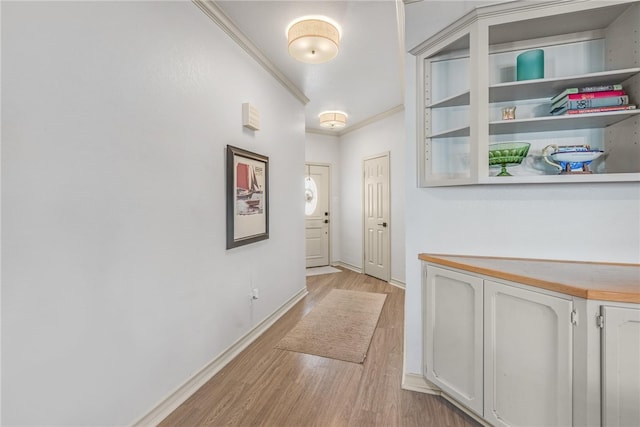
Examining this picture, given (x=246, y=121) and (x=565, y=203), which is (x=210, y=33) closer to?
(x=246, y=121)

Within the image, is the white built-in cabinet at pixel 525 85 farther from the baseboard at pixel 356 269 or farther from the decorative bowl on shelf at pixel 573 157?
the baseboard at pixel 356 269

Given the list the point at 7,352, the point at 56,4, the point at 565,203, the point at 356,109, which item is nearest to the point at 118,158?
the point at 56,4

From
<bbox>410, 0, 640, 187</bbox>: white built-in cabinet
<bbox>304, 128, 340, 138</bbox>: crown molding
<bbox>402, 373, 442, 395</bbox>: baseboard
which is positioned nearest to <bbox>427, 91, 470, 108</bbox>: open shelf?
<bbox>410, 0, 640, 187</bbox>: white built-in cabinet

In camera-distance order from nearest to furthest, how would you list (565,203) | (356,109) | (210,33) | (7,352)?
1. (7,352)
2. (565,203)
3. (210,33)
4. (356,109)

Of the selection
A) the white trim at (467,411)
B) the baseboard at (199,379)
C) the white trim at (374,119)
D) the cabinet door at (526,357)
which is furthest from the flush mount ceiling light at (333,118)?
the white trim at (467,411)

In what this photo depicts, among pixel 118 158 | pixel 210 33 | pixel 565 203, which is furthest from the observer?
pixel 210 33

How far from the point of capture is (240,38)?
2484 millimetres

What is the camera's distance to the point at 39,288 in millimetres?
1164

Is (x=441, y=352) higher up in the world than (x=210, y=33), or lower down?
lower down

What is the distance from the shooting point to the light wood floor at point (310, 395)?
171cm

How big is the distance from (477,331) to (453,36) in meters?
1.77

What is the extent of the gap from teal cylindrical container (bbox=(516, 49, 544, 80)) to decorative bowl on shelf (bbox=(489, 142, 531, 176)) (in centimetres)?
39

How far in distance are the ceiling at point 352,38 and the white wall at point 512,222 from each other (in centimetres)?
28

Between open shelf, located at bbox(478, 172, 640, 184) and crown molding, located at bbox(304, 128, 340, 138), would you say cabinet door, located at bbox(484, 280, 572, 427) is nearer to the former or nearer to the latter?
open shelf, located at bbox(478, 172, 640, 184)
